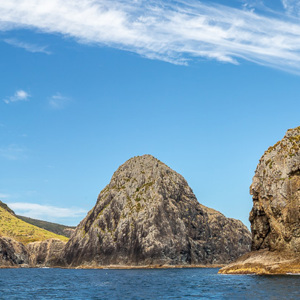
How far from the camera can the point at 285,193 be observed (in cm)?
8225

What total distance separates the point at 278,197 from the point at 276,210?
2.63m

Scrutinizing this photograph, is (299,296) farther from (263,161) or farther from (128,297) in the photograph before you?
(263,161)

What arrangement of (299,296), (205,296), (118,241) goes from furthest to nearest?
(118,241)
(205,296)
(299,296)

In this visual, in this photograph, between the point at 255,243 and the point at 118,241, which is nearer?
the point at 255,243

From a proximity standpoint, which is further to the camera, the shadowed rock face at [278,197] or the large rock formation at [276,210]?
the shadowed rock face at [278,197]

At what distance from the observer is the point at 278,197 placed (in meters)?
83.3

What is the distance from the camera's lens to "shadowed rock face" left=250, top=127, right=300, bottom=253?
262 ft

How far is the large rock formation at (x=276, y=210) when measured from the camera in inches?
3093

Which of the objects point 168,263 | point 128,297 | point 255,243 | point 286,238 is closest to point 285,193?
point 286,238

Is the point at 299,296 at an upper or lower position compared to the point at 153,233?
lower

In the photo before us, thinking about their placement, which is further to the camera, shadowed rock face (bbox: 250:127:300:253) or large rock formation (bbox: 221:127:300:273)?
shadowed rock face (bbox: 250:127:300:253)

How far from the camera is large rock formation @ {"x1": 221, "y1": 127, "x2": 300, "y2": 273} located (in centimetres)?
7856

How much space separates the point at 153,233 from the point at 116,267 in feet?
71.9

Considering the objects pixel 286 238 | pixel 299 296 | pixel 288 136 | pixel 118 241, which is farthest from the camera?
pixel 118 241
